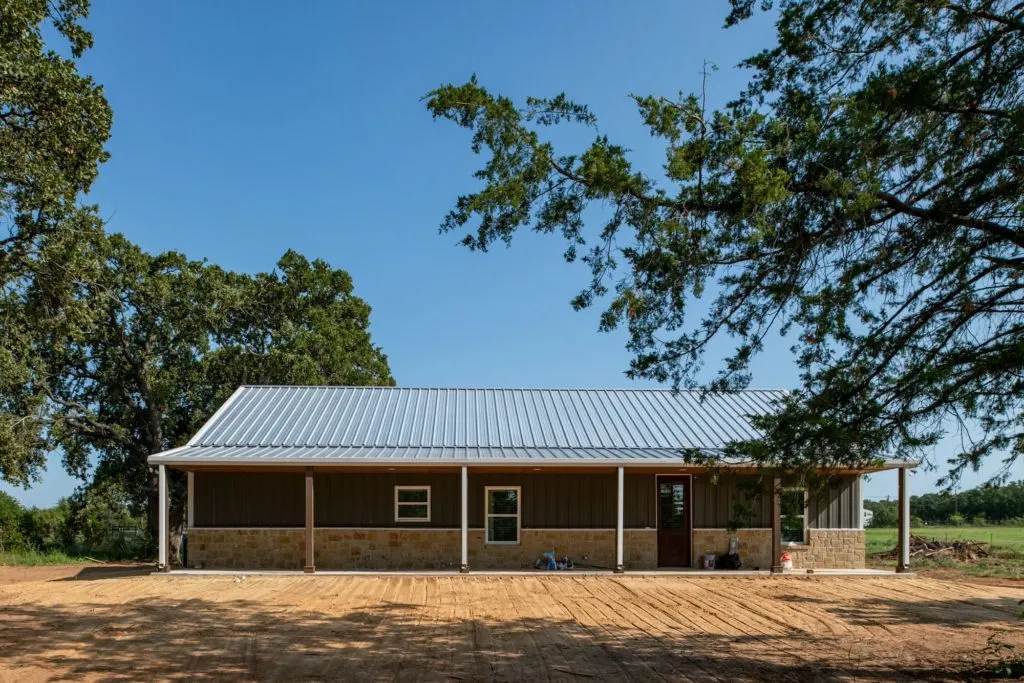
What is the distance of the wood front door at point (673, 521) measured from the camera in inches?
717

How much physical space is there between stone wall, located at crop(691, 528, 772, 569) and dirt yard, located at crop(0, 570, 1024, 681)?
4.28ft

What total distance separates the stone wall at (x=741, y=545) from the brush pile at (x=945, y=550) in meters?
6.50

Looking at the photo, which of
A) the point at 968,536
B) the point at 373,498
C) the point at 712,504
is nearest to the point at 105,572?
the point at 373,498

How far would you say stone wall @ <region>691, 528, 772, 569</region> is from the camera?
59.5 ft

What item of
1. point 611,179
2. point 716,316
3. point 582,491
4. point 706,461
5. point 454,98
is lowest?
point 582,491

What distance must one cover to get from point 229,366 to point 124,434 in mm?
3361

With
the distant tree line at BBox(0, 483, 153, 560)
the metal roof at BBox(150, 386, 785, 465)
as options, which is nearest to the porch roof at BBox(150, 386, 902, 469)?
the metal roof at BBox(150, 386, 785, 465)

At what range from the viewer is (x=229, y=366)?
25234mm

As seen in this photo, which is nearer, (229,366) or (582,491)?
(582,491)

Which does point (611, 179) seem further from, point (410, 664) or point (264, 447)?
point (264, 447)

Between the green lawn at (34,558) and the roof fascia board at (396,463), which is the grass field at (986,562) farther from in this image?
the green lawn at (34,558)

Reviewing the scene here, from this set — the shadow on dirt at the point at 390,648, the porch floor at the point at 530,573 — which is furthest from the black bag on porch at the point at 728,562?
the shadow on dirt at the point at 390,648

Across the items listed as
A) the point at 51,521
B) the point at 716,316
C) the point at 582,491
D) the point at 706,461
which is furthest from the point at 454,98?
the point at 51,521

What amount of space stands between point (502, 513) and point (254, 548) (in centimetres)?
518
